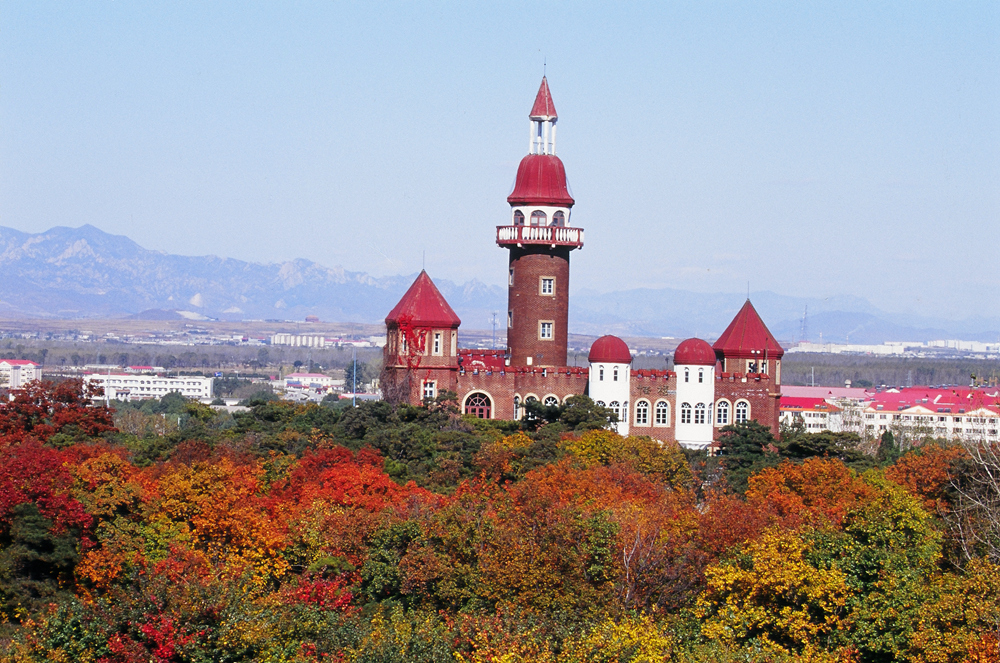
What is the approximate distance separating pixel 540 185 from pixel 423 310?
7.54m

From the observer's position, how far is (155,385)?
568 feet

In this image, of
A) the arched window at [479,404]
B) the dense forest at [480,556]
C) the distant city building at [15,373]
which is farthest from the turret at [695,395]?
the distant city building at [15,373]

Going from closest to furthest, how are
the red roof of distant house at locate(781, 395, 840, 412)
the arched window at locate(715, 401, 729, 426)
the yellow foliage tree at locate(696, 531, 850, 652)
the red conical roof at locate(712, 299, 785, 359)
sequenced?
the yellow foliage tree at locate(696, 531, 850, 652) → the arched window at locate(715, 401, 729, 426) → the red conical roof at locate(712, 299, 785, 359) → the red roof of distant house at locate(781, 395, 840, 412)

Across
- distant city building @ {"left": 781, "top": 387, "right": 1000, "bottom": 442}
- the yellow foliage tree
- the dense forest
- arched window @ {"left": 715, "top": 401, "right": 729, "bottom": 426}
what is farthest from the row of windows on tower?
distant city building @ {"left": 781, "top": 387, "right": 1000, "bottom": 442}

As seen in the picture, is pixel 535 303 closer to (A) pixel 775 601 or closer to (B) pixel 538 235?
(B) pixel 538 235

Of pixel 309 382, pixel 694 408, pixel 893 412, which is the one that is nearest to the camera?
pixel 694 408

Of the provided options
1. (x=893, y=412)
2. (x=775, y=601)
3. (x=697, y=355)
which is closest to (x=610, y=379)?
(x=697, y=355)

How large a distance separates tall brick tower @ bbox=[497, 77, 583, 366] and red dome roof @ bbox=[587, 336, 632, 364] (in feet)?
6.19

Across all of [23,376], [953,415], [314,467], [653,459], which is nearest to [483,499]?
[314,467]

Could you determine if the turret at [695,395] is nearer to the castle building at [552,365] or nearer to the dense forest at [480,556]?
the castle building at [552,365]

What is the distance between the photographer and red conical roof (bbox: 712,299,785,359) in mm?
66875

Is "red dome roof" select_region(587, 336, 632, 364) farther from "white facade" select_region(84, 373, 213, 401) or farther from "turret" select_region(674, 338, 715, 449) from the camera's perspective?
"white facade" select_region(84, 373, 213, 401)

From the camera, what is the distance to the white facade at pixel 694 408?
213 ft

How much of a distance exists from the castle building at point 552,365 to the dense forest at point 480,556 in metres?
9.96
